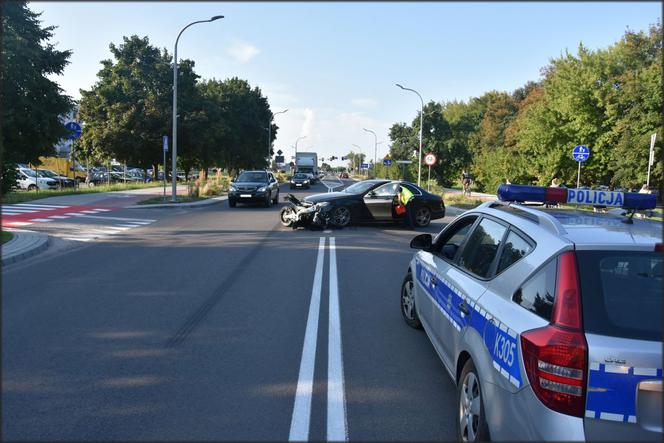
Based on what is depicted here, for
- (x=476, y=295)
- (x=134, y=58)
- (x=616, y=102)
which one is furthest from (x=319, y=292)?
(x=134, y=58)

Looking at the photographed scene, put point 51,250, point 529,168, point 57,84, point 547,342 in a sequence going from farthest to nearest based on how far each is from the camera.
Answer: point 529,168 < point 57,84 < point 51,250 < point 547,342

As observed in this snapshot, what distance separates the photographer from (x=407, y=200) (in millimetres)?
16719

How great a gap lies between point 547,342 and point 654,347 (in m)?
0.44

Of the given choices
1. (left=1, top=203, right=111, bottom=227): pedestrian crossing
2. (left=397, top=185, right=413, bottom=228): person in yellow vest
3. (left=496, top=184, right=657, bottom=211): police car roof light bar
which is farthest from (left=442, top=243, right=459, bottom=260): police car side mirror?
(left=1, top=203, right=111, bottom=227): pedestrian crossing

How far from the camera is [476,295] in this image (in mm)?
3430

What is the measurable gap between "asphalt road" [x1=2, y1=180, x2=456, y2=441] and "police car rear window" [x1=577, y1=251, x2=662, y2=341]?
148 centimetres

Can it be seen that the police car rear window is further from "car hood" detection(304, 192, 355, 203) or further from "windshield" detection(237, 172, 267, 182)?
"windshield" detection(237, 172, 267, 182)

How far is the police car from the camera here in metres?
2.31

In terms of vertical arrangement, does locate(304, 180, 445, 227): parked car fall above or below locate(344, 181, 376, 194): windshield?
below

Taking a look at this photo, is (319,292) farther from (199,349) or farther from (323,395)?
(323,395)

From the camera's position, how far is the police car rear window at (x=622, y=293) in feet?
7.98

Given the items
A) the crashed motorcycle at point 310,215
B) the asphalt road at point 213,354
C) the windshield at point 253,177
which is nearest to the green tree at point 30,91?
the windshield at point 253,177

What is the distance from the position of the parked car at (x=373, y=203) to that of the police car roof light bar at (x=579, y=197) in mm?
12235

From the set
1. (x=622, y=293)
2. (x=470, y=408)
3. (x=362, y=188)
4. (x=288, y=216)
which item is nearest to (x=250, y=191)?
(x=288, y=216)
